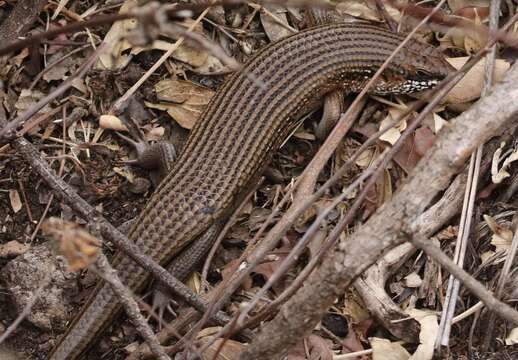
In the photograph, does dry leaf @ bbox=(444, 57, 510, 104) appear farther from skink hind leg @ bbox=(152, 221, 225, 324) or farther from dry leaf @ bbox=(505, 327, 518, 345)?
skink hind leg @ bbox=(152, 221, 225, 324)

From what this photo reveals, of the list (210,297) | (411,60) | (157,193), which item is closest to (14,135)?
(157,193)

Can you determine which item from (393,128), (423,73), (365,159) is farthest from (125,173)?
(423,73)

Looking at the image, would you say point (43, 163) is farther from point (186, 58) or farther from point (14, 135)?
point (186, 58)

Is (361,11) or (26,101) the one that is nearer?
(26,101)

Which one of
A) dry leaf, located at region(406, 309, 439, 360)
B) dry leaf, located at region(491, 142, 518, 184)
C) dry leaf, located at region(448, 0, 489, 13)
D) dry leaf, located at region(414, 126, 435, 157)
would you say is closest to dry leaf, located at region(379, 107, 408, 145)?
dry leaf, located at region(414, 126, 435, 157)

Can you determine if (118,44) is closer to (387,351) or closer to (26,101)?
(26,101)

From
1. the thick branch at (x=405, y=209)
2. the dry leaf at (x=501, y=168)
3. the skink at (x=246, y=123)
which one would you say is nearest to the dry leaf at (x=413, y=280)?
the dry leaf at (x=501, y=168)

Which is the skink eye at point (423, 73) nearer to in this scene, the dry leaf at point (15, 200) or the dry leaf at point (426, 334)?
the dry leaf at point (426, 334)
